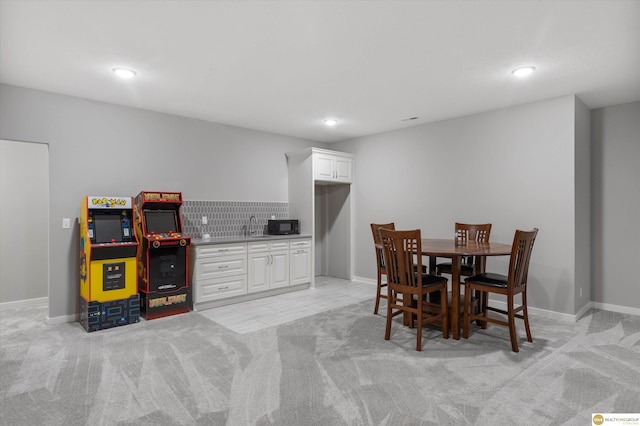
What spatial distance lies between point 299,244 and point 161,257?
2.15m

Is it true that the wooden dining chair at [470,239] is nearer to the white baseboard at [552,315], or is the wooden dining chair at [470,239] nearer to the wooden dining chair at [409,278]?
the wooden dining chair at [409,278]

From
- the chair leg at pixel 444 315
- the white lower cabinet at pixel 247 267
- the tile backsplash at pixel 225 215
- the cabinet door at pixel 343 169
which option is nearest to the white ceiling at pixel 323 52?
the tile backsplash at pixel 225 215

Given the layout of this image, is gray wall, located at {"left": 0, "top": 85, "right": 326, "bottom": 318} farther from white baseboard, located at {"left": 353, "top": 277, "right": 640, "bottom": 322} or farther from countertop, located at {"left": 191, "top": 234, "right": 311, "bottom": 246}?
white baseboard, located at {"left": 353, "top": 277, "right": 640, "bottom": 322}

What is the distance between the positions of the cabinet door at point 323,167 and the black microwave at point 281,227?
878mm

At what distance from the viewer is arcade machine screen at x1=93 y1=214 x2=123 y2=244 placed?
399 cm

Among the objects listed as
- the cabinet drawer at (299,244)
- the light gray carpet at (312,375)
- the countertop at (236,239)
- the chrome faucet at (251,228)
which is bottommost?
the light gray carpet at (312,375)

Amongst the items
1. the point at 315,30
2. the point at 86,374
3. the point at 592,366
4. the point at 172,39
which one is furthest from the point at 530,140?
the point at 86,374

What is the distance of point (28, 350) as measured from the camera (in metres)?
3.27

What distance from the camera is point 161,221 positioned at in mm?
4469

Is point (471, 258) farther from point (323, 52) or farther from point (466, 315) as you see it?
point (323, 52)

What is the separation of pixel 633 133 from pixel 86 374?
6.32 meters

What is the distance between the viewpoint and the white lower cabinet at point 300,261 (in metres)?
5.64

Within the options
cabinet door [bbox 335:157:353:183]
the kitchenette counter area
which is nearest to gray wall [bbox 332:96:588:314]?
cabinet door [bbox 335:157:353:183]

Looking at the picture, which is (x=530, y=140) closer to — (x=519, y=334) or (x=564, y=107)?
(x=564, y=107)
